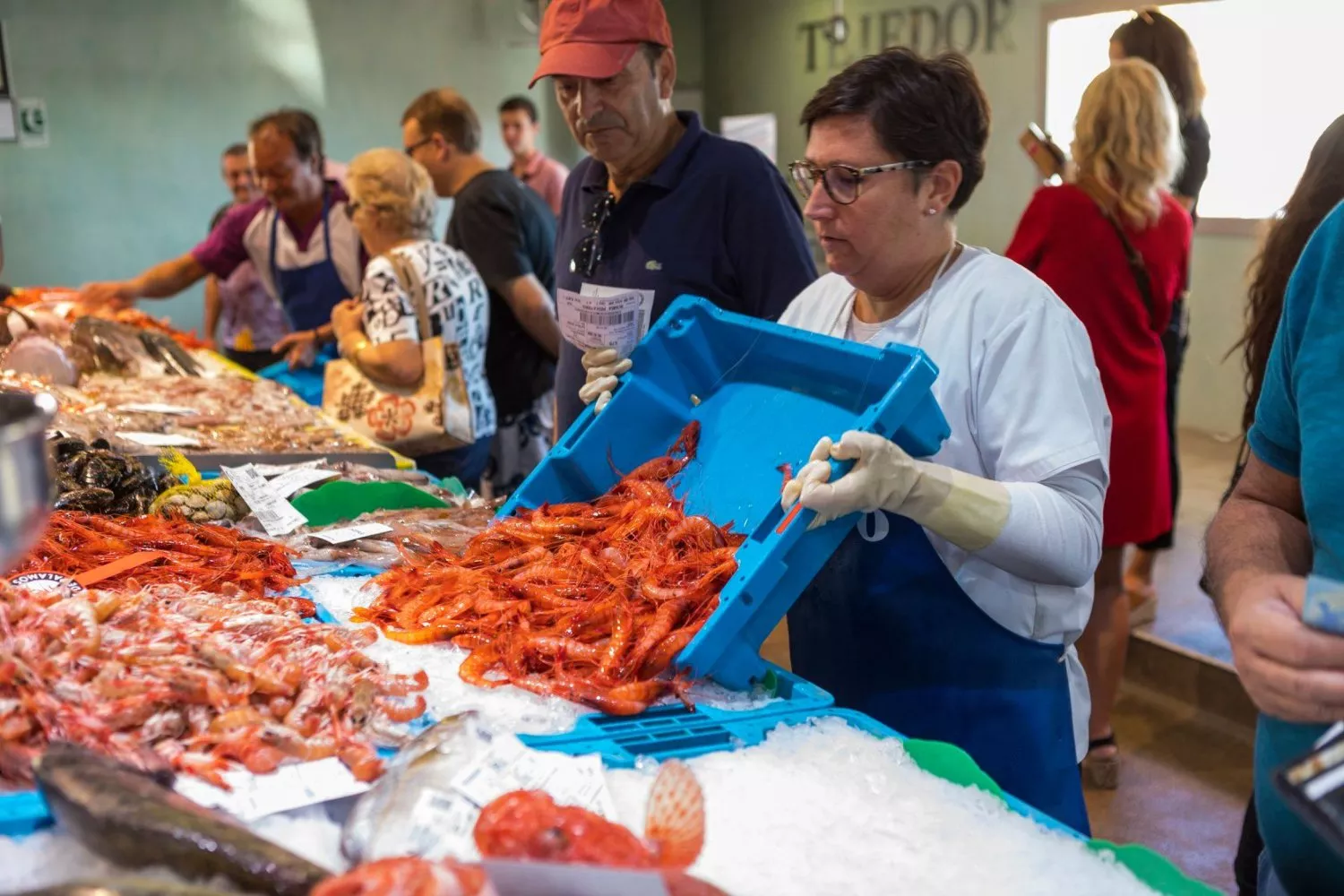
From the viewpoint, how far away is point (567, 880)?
41.4 inches

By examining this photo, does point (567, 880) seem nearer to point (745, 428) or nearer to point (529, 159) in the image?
point (745, 428)

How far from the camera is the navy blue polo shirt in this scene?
3.03 m

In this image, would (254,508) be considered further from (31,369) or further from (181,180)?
(181,180)

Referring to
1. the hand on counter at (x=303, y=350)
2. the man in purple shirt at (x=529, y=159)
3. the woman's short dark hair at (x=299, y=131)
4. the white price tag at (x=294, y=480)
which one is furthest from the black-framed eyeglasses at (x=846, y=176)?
the man in purple shirt at (x=529, y=159)

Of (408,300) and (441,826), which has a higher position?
(408,300)

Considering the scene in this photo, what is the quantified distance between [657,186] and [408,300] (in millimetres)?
1299

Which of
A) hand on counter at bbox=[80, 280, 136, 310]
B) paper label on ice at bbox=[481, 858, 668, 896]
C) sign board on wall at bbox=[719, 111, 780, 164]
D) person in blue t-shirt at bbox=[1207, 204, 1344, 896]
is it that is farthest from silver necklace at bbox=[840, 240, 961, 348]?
sign board on wall at bbox=[719, 111, 780, 164]

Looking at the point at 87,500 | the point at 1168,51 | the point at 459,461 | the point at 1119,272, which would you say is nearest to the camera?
the point at 87,500

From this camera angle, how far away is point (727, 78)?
31.2 feet

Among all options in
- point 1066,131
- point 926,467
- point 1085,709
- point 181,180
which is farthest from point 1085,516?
point 181,180

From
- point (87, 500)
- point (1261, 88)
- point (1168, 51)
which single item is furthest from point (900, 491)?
point (1261, 88)

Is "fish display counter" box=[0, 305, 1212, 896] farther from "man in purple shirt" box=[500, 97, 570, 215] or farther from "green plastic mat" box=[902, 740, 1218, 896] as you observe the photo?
"man in purple shirt" box=[500, 97, 570, 215]

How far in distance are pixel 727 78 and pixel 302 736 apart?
8.65 m

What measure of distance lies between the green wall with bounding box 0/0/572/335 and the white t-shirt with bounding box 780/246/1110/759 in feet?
27.7
